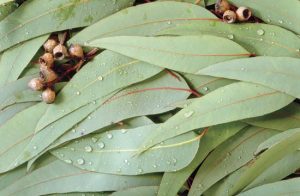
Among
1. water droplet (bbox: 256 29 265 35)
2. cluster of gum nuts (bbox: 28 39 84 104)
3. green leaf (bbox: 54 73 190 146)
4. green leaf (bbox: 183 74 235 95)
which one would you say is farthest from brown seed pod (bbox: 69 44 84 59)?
water droplet (bbox: 256 29 265 35)

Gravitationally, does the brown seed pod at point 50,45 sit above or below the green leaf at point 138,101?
above

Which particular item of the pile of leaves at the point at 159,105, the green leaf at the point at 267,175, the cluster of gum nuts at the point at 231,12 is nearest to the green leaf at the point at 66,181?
the pile of leaves at the point at 159,105

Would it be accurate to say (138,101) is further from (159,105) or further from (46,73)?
(46,73)

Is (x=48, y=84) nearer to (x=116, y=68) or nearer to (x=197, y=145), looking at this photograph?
(x=116, y=68)

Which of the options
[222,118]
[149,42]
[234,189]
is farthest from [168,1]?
[234,189]

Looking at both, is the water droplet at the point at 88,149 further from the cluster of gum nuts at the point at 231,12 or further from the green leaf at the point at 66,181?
the cluster of gum nuts at the point at 231,12

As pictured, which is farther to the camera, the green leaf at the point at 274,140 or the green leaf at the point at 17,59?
the green leaf at the point at 17,59
